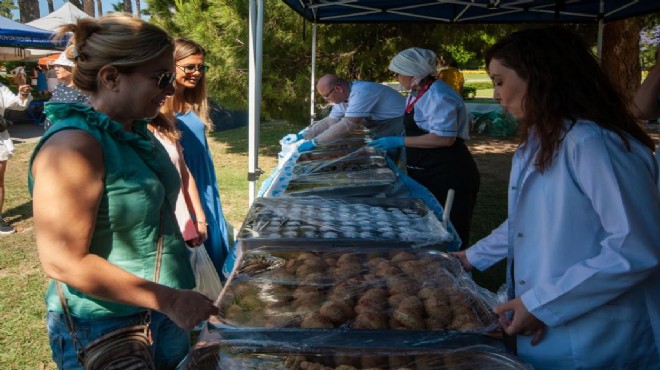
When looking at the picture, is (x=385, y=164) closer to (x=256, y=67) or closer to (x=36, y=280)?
(x=256, y=67)

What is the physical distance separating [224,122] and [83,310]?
12.0m

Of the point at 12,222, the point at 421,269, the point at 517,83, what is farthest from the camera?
the point at 12,222

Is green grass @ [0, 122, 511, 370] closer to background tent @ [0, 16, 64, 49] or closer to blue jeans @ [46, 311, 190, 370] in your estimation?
blue jeans @ [46, 311, 190, 370]

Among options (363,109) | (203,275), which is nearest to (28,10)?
(363,109)

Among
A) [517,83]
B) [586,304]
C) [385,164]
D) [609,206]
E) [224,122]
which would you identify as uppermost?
[517,83]

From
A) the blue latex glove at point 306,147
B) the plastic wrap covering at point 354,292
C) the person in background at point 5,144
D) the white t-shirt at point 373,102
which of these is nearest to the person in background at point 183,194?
the plastic wrap covering at point 354,292

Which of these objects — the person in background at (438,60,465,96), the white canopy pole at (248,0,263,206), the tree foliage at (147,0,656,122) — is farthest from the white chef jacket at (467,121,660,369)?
the person in background at (438,60,465,96)

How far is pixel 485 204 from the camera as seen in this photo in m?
6.05

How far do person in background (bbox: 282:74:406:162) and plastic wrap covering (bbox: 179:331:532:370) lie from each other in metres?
2.70

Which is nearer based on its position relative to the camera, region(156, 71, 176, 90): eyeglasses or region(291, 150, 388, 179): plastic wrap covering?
region(156, 71, 176, 90): eyeglasses

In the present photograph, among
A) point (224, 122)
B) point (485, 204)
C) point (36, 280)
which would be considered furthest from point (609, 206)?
point (224, 122)

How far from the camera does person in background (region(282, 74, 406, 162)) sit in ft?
13.0

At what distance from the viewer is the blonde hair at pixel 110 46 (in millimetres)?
1210

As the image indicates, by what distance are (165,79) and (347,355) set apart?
0.79 meters
